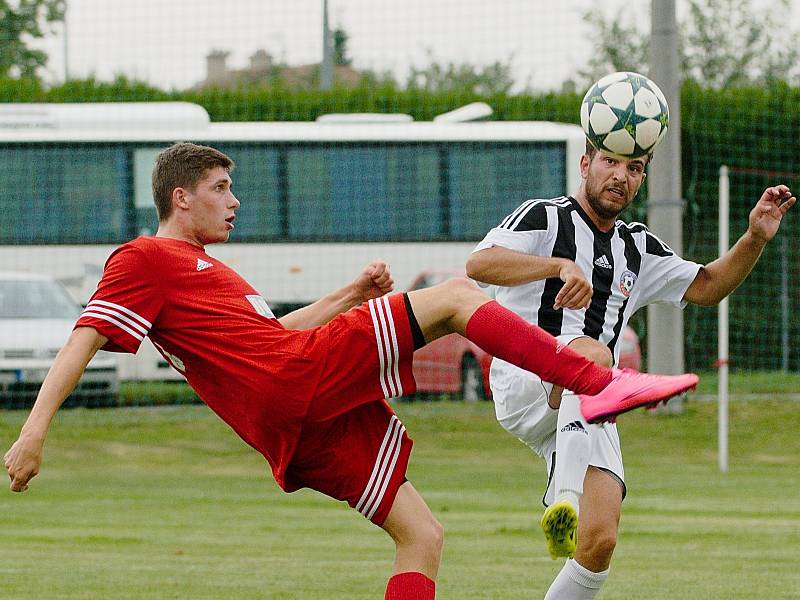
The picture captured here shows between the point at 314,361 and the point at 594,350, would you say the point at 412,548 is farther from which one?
the point at 594,350

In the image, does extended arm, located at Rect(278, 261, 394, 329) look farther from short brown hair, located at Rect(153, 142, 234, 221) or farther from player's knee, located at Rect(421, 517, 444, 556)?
player's knee, located at Rect(421, 517, 444, 556)

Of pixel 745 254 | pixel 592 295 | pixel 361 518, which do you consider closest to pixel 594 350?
pixel 592 295

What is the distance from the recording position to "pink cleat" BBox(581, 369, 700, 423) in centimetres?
463

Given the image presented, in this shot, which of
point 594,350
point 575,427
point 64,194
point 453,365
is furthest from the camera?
point 64,194

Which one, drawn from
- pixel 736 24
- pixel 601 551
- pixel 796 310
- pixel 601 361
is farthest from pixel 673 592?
pixel 736 24

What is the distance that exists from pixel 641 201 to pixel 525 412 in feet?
48.2

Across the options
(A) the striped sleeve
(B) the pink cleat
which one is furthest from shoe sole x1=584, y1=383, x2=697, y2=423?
(A) the striped sleeve

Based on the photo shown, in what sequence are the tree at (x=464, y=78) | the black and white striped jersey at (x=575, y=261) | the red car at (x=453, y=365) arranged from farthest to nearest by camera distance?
the tree at (x=464, y=78) < the red car at (x=453, y=365) < the black and white striped jersey at (x=575, y=261)

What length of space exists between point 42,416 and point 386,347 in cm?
113

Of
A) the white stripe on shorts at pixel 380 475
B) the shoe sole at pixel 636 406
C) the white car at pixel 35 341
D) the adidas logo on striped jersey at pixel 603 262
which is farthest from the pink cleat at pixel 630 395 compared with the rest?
the white car at pixel 35 341

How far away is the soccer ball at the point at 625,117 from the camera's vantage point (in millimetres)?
5758

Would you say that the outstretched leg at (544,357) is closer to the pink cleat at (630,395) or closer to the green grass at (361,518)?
the pink cleat at (630,395)

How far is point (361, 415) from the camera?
5148 mm

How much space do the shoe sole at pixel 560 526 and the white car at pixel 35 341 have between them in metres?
11.8
